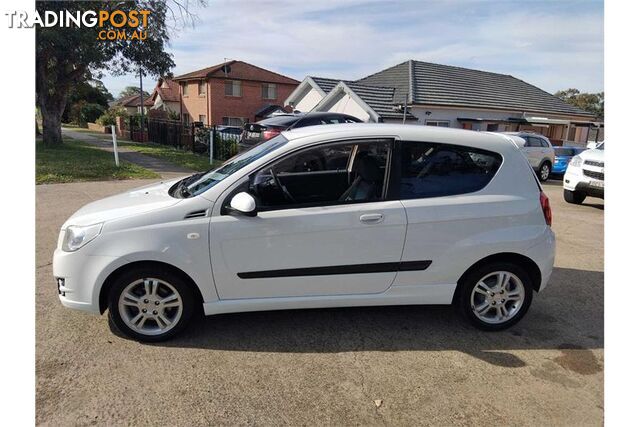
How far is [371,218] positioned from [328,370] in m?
1.18

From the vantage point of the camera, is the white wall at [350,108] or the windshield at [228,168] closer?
the windshield at [228,168]

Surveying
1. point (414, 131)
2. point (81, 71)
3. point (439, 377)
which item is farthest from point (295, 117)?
point (81, 71)

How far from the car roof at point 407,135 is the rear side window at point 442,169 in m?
0.05

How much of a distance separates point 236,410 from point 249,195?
1.48m

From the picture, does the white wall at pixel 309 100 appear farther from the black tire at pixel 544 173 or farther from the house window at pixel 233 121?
the house window at pixel 233 121

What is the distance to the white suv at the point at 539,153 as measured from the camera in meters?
15.7

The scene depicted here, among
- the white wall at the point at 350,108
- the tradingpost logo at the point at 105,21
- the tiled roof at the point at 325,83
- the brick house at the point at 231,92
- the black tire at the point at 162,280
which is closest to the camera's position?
the black tire at the point at 162,280

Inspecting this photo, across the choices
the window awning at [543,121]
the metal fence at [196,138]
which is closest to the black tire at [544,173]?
the window awning at [543,121]

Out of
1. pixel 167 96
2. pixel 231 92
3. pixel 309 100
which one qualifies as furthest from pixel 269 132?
pixel 167 96

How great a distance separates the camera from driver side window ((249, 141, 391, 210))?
11.2ft

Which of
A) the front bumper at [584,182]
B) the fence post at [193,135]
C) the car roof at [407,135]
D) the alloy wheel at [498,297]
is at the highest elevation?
the fence post at [193,135]

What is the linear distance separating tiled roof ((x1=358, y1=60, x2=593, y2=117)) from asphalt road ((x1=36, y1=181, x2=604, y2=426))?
1805 cm

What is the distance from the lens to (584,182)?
31.9 feet

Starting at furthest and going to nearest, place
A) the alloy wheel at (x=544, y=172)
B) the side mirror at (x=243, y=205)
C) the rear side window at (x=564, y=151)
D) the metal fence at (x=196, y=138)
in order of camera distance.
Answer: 1. the rear side window at (x=564, y=151)
2. the metal fence at (x=196, y=138)
3. the alloy wheel at (x=544, y=172)
4. the side mirror at (x=243, y=205)
